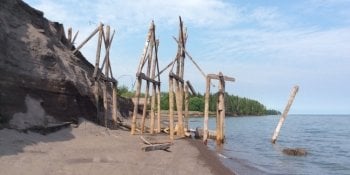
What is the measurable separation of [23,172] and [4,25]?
11.2 metres

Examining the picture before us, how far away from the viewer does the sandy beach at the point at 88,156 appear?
43.0ft

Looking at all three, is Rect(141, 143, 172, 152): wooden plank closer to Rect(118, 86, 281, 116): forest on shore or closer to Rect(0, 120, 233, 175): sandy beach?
Rect(0, 120, 233, 175): sandy beach

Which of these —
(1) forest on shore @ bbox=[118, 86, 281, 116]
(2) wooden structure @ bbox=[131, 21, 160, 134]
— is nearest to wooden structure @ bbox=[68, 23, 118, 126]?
(2) wooden structure @ bbox=[131, 21, 160, 134]

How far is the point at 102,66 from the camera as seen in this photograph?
2841cm

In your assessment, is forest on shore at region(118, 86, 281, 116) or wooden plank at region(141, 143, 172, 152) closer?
wooden plank at region(141, 143, 172, 152)

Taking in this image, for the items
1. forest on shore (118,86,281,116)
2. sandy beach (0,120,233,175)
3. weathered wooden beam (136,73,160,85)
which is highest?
forest on shore (118,86,281,116)

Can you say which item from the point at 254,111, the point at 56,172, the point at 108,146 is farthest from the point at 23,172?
the point at 254,111

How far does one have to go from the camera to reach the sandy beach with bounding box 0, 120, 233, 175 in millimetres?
13109

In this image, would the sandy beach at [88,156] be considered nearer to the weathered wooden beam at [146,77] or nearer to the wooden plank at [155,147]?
the wooden plank at [155,147]

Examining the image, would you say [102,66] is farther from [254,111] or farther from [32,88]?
[254,111]

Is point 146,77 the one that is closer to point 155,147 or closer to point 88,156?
point 155,147

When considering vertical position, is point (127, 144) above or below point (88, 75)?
below

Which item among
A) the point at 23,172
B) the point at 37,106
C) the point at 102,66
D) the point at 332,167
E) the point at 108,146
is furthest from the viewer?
the point at 102,66

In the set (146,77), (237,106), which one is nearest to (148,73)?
(146,77)
